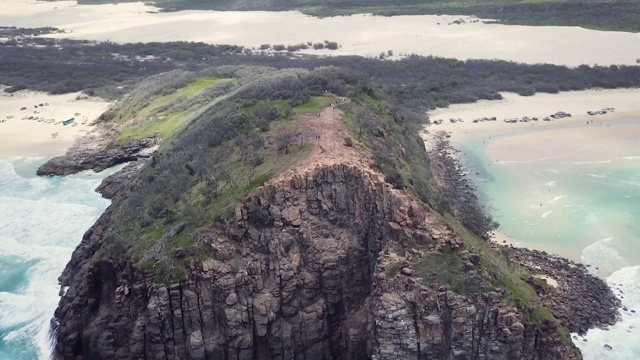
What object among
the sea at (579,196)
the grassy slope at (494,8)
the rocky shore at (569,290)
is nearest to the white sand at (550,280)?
the rocky shore at (569,290)

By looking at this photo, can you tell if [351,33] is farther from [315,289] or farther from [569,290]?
[315,289]

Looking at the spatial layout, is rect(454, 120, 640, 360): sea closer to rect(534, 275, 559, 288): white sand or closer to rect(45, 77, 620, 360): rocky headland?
rect(534, 275, 559, 288): white sand

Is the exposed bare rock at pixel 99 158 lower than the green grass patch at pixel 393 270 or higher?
lower

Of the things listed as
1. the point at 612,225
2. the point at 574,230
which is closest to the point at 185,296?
the point at 574,230

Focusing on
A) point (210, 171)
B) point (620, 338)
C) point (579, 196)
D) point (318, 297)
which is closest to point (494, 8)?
point (579, 196)

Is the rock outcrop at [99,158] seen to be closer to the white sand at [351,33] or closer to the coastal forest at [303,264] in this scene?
the coastal forest at [303,264]

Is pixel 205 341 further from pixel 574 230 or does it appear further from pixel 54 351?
pixel 574 230
